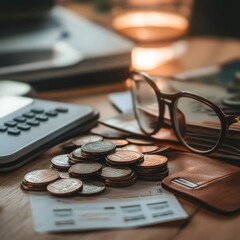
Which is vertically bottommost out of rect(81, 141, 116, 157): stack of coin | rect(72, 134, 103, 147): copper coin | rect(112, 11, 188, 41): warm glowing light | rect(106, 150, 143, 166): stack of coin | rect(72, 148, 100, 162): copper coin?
rect(72, 134, 103, 147): copper coin

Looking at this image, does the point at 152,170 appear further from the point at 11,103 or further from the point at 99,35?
the point at 99,35

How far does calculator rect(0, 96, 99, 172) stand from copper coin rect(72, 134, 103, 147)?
19 mm

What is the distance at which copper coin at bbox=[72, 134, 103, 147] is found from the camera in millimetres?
623

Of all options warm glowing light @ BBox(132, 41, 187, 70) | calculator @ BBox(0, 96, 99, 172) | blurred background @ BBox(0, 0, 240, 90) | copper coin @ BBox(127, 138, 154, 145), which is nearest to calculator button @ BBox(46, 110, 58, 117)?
calculator @ BBox(0, 96, 99, 172)

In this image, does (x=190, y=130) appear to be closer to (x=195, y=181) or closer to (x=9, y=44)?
(x=195, y=181)

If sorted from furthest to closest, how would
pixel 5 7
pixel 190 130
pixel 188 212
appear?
pixel 5 7 < pixel 190 130 < pixel 188 212

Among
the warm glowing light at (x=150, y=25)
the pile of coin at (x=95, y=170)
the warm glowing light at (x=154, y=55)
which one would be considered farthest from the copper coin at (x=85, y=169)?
the warm glowing light at (x=150, y=25)

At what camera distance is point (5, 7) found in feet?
3.48

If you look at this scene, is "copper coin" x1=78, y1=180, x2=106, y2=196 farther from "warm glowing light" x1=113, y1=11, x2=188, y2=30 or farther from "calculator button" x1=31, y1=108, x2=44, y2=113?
"warm glowing light" x1=113, y1=11, x2=188, y2=30

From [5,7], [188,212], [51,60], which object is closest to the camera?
[188,212]

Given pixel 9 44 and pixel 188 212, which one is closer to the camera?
pixel 188 212

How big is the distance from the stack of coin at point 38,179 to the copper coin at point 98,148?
46 millimetres

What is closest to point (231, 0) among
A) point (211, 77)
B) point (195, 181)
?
point (211, 77)

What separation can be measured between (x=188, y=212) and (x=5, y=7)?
72 centimetres
